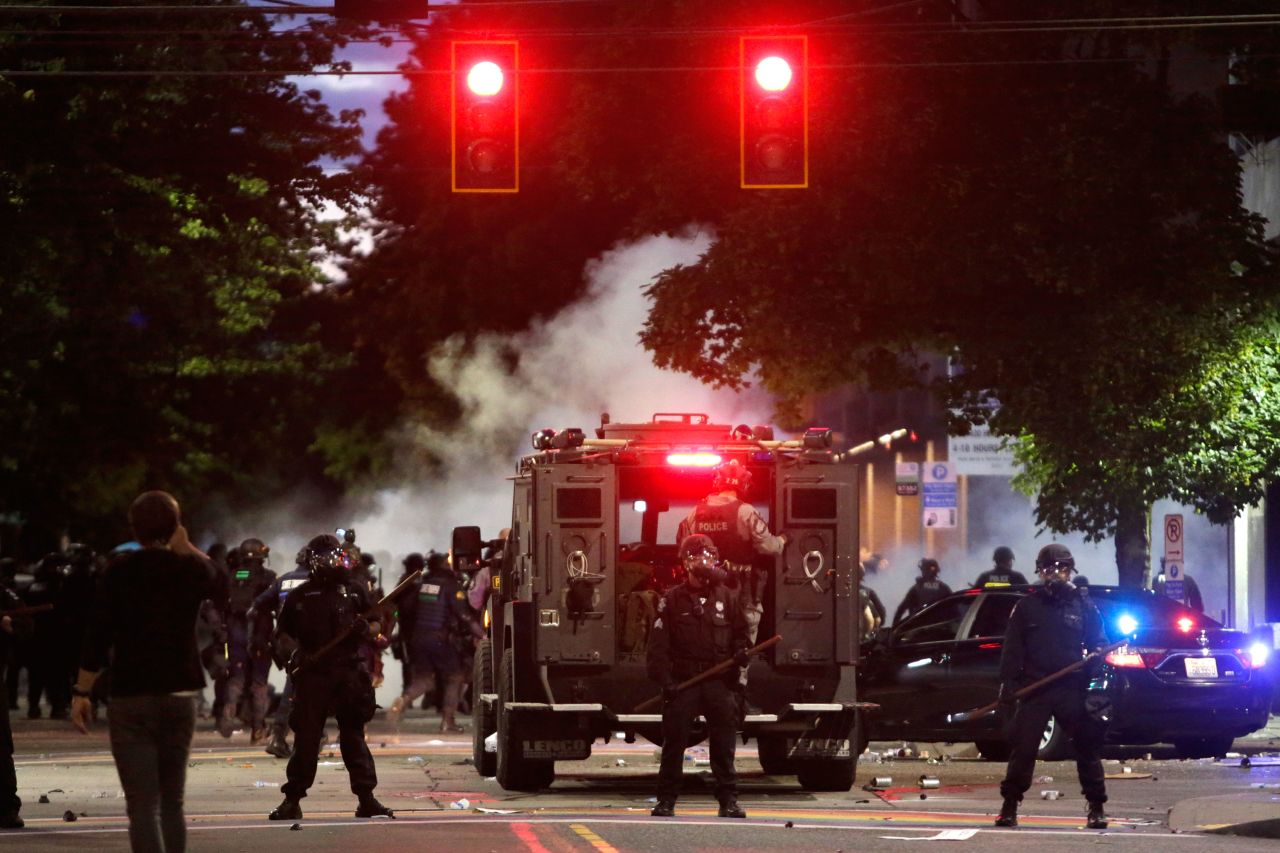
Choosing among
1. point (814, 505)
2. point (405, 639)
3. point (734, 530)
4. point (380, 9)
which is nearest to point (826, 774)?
point (814, 505)

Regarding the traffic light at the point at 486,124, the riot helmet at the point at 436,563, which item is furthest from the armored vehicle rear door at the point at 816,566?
the riot helmet at the point at 436,563

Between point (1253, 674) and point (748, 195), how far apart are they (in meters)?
9.83

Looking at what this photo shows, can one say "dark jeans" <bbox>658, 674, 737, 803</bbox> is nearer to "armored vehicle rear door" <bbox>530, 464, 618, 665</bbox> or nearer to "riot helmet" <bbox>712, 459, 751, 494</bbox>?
"armored vehicle rear door" <bbox>530, 464, 618, 665</bbox>

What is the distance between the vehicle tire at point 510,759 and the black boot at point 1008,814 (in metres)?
3.56

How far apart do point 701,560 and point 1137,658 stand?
7113 mm

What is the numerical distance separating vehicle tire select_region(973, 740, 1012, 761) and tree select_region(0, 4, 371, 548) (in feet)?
32.3

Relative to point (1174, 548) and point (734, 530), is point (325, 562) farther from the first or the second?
point (1174, 548)

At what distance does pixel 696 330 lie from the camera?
1154 inches

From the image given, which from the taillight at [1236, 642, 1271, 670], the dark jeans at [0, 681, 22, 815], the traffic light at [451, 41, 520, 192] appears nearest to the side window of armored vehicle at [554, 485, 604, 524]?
the traffic light at [451, 41, 520, 192]

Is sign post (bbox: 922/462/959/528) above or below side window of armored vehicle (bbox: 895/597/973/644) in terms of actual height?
above

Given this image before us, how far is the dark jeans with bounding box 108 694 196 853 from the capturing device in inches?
381

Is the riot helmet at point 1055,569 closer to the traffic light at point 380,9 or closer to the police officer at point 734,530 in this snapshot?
the police officer at point 734,530

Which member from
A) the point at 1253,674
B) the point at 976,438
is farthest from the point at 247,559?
the point at 976,438

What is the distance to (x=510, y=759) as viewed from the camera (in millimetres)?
16422
